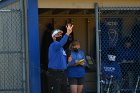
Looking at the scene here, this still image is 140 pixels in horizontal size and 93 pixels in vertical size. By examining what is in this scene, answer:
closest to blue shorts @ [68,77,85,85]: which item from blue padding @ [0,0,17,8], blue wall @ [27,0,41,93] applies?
blue wall @ [27,0,41,93]

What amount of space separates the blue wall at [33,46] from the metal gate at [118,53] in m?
1.44

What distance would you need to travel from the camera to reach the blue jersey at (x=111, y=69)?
31.8 ft

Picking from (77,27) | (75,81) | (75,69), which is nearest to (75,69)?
(75,69)

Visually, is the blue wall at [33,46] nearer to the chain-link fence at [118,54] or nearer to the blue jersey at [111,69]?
the chain-link fence at [118,54]

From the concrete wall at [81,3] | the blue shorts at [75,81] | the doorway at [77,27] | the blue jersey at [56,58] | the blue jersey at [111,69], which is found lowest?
the blue shorts at [75,81]

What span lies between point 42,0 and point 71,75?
73.7 inches

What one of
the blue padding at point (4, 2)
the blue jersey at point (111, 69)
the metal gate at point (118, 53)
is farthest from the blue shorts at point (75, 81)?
the blue padding at point (4, 2)

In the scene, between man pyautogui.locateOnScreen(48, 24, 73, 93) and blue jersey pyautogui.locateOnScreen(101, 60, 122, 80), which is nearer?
man pyautogui.locateOnScreen(48, 24, 73, 93)

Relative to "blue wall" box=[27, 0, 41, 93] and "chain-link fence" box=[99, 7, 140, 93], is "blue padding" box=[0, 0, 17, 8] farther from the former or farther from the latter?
"chain-link fence" box=[99, 7, 140, 93]

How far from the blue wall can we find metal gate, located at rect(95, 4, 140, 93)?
4.73 feet

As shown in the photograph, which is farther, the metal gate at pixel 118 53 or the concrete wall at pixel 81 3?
the metal gate at pixel 118 53

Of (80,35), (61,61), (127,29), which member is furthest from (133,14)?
(61,61)

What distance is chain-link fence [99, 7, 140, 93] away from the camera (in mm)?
9703

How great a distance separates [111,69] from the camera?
9.72 metres
